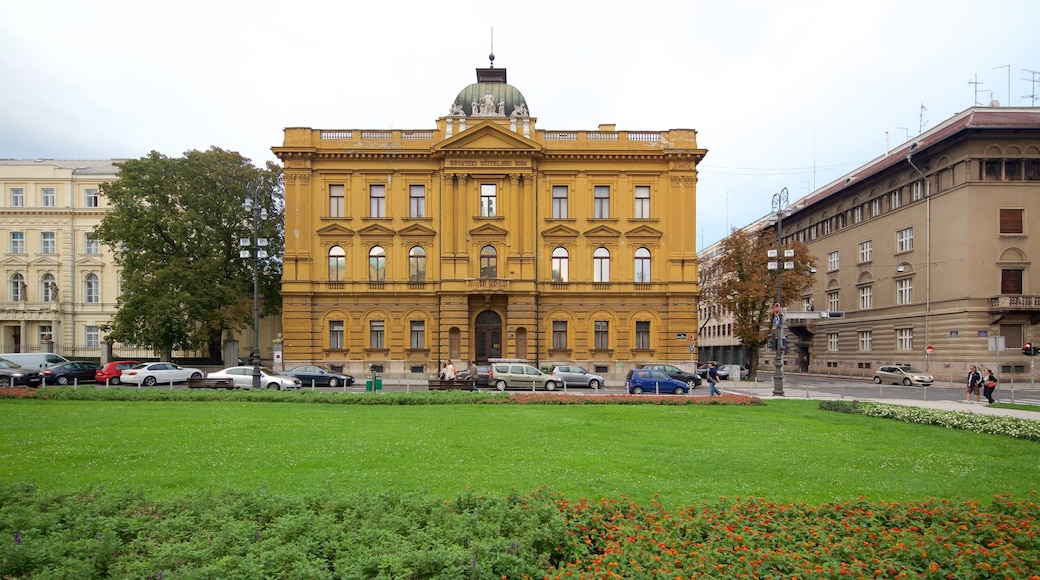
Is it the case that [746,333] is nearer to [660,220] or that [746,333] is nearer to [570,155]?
[660,220]

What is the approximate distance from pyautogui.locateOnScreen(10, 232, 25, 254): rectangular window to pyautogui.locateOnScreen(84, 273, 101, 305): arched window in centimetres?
628

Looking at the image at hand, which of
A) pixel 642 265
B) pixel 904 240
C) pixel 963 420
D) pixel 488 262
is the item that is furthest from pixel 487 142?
pixel 904 240

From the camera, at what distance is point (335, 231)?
45531 millimetres

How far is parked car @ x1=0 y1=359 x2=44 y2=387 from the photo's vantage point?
112ft

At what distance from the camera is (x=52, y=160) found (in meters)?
64.8

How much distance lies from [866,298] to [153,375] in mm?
57584

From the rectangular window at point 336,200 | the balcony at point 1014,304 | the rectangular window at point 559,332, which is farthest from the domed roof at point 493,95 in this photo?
the balcony at point 1014,304

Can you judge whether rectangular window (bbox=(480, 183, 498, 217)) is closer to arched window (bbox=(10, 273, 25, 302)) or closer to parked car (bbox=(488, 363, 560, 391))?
parked car (bbox=(488, 363, 560, 391))

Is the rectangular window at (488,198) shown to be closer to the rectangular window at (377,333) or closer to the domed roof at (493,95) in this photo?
the domed roof at (493,95)

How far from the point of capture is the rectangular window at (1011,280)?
4656 centimetres

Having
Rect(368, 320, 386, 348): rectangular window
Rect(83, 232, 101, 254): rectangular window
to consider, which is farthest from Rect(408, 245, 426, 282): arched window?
Rect(83, 232, 101, 254): rectangular window

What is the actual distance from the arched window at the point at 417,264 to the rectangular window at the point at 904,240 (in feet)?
128

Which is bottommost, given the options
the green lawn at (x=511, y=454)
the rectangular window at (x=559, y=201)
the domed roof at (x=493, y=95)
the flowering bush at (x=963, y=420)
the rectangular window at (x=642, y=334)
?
the flowering bush at (x=963, y=420)

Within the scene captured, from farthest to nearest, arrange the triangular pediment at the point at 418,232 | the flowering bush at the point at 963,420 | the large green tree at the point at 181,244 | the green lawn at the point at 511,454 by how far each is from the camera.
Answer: the triangular pediment at the point at 418,232 → the large green tree at the point at 181,244 → the flowering bush at the point at 963,420 → the green lawn at the point at 511,454
